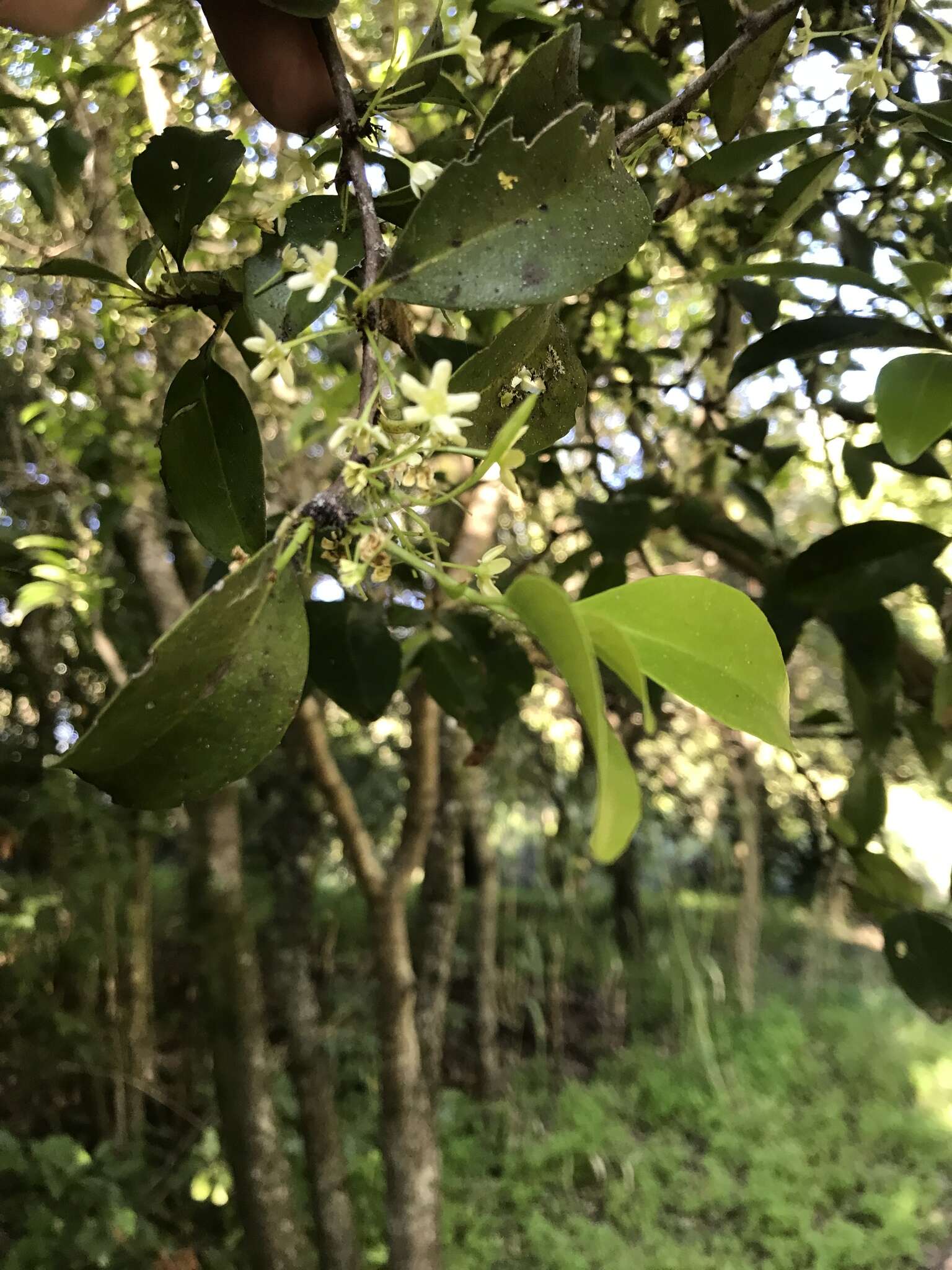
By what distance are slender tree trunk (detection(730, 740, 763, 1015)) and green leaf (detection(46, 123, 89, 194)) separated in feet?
6.06

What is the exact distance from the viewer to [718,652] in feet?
0.70

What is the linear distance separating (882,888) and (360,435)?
52 cm

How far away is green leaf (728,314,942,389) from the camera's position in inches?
16.2

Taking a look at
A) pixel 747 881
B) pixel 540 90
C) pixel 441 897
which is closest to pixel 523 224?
pixel 540 90

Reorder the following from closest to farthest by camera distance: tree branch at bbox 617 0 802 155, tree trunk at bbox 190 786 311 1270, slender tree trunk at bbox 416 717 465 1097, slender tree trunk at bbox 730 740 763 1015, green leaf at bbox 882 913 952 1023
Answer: tree branch at bbox 617 0 802 155 < green leaf at bbox 882 913 952 1023 < tree trunk at bbox 190 786 311 1270 < slender tree trunk at bbox 416 717 465 1097 < slender tree trunk at bbox 730 740 763 1015

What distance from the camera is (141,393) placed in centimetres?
97

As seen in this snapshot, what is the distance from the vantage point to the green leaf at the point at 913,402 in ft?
1.01

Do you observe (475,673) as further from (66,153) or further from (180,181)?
(66,153)

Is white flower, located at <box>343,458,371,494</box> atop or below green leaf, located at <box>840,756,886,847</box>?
atop

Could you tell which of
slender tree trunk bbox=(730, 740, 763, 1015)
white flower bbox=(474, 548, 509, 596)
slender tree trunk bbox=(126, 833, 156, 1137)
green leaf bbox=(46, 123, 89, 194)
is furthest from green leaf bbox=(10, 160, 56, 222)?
slender tree trunk bbox=(730, 740, 763, 1015)

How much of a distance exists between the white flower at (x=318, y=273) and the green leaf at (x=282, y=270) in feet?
0.06

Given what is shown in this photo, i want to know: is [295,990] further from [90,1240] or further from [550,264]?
[550,264]

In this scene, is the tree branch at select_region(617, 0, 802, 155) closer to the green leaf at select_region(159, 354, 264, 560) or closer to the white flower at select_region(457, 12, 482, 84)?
the white flower at select_region(457, 12, 482, 84)

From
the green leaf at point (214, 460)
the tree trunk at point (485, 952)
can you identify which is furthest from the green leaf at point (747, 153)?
the tree trunk at point (485, 952)
